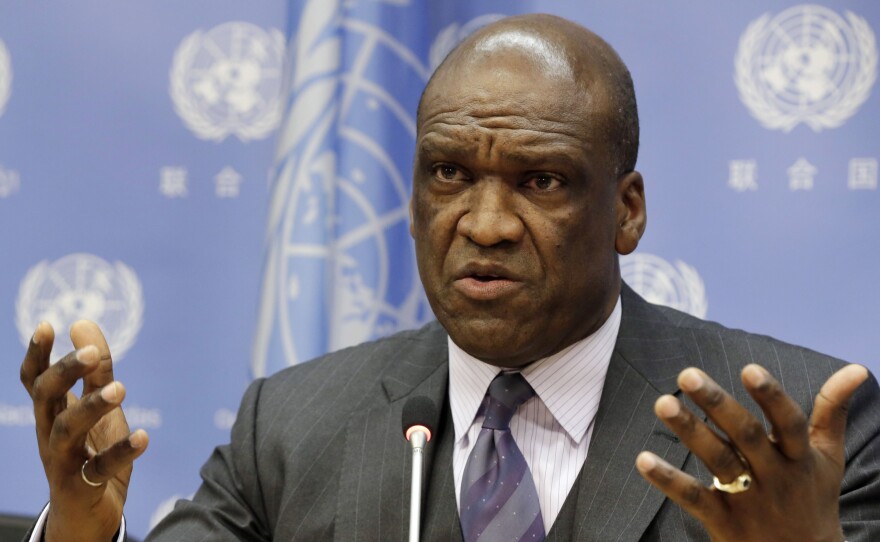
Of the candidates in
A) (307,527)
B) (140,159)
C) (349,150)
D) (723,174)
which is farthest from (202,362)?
(723,174)

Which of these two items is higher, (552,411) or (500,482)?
(552,411)

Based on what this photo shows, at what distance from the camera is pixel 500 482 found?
2.23m

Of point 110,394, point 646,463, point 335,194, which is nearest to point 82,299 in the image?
point 335,194

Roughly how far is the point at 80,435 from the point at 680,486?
0.98 metres

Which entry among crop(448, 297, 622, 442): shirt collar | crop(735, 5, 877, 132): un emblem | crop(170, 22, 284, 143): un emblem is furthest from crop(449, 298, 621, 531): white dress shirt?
crop(170, 22, 284, 143): un emblem

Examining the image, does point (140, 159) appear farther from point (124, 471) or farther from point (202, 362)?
point (124, 471)

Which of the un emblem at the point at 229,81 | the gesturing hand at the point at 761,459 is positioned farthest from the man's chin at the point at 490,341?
the un emblem at the point at 229,81

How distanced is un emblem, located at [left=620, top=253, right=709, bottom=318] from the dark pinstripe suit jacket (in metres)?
0.59

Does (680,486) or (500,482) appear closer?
(680,486)

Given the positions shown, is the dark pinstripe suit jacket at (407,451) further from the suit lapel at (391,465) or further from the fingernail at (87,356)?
the fingernail at (87,356)

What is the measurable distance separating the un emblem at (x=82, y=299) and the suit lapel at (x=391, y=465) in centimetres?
148

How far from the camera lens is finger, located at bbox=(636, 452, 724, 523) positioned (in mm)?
1523

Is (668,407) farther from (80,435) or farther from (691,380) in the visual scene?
(80,435)

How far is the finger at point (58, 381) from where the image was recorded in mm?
1793
